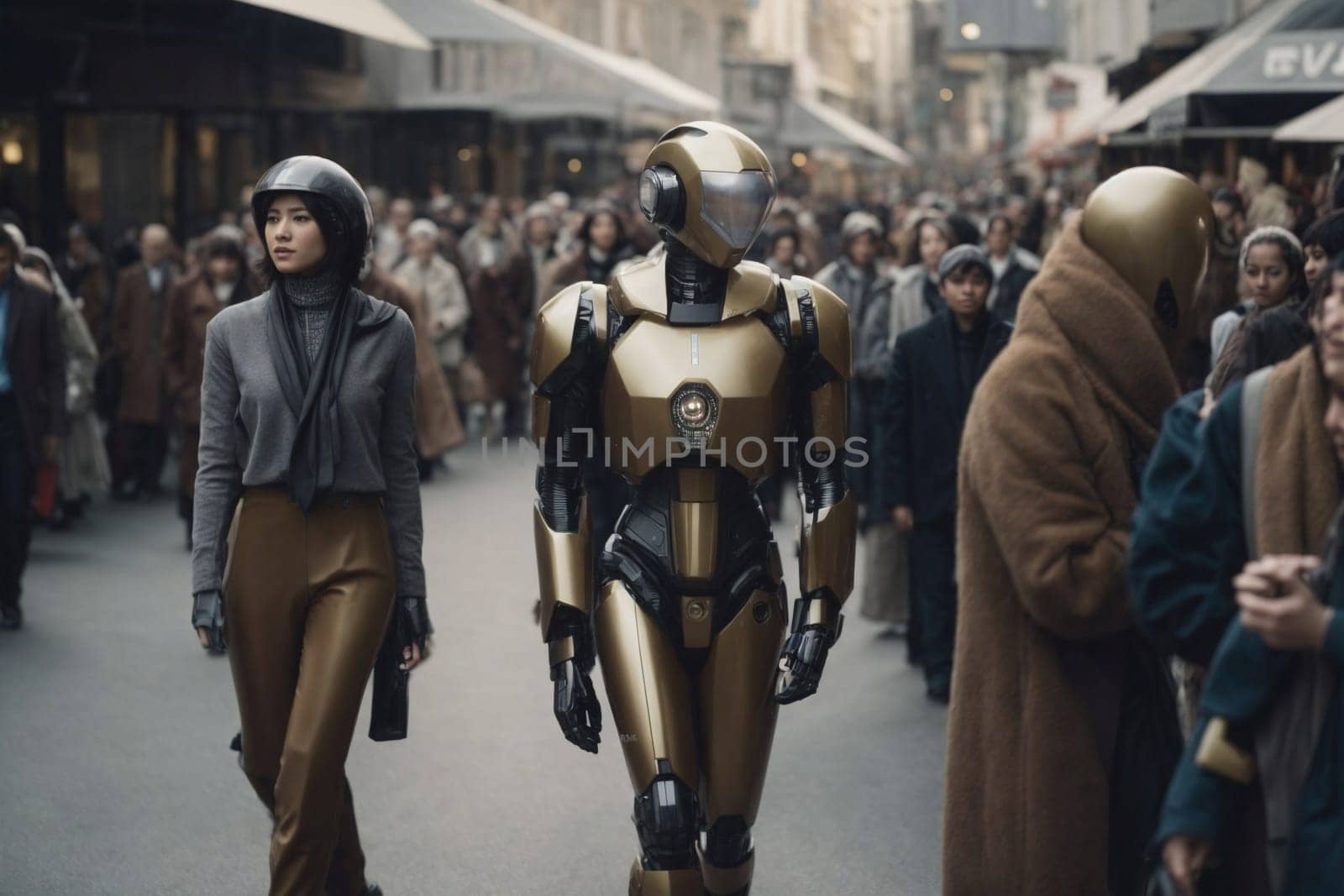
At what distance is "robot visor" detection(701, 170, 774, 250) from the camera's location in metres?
4.40

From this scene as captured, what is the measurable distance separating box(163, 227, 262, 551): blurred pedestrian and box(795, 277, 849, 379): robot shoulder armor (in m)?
5.87

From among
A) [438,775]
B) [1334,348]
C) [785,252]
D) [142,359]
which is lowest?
[438,775]

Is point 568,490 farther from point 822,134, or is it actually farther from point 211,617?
point 822,134

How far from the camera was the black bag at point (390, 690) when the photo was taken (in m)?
4.72

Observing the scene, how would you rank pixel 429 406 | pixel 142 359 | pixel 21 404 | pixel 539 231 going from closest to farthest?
1. pixel 21 404
2. pixel 142 359
3. pixel 429 406
4. pixel 539 231

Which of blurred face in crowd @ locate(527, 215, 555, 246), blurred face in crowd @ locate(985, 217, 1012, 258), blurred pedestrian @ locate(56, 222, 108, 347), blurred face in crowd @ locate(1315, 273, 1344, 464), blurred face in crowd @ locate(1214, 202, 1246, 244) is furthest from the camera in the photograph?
blurred face in crowd @ locate(527, 215, 555, 246)

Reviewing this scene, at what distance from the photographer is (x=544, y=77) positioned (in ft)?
68.5

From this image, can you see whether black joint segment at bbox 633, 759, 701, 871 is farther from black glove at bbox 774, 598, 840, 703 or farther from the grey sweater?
the grey sweater

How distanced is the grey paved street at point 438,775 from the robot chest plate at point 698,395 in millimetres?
1621

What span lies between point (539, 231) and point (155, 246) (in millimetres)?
4282

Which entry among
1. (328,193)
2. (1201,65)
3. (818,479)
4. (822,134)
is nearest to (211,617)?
(328,193)

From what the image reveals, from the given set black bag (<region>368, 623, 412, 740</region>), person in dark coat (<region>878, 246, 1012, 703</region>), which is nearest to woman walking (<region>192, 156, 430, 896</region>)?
black bag (<region>368, 623, 412, 740</region>)

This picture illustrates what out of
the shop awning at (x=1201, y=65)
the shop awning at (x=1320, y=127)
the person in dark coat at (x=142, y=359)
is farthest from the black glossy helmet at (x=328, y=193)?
the shop awning at (x=1201, y=65)

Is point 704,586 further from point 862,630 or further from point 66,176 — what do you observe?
point 66,176
